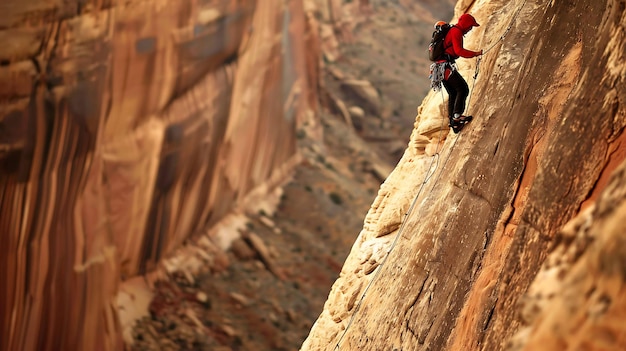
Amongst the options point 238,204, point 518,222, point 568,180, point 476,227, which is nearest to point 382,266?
point 476,227

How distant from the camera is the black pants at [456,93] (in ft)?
32.2

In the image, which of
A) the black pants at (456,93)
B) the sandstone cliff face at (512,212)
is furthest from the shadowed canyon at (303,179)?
the black pants at (456,93)

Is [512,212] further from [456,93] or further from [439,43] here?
[439,43]

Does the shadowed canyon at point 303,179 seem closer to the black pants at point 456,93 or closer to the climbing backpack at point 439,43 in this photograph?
the black pants at point 456,93

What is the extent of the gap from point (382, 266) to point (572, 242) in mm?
6163

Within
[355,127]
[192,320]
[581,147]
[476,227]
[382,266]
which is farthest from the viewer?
[355,127]

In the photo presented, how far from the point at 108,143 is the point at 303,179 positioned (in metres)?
14.4

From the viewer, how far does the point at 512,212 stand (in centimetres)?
739

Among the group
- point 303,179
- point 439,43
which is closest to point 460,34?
point 439,43

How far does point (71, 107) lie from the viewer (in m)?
21.4

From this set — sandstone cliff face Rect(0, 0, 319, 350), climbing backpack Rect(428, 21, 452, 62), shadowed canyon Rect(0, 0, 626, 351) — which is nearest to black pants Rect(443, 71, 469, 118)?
shadowed canyon Rect(0, 0, 626, 351)

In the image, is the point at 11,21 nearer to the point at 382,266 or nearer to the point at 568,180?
the point at 382,266

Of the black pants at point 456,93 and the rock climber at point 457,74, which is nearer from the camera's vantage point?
the rock climber at point 457,74

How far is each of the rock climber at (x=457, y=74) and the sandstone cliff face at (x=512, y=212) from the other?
0.59 ft
